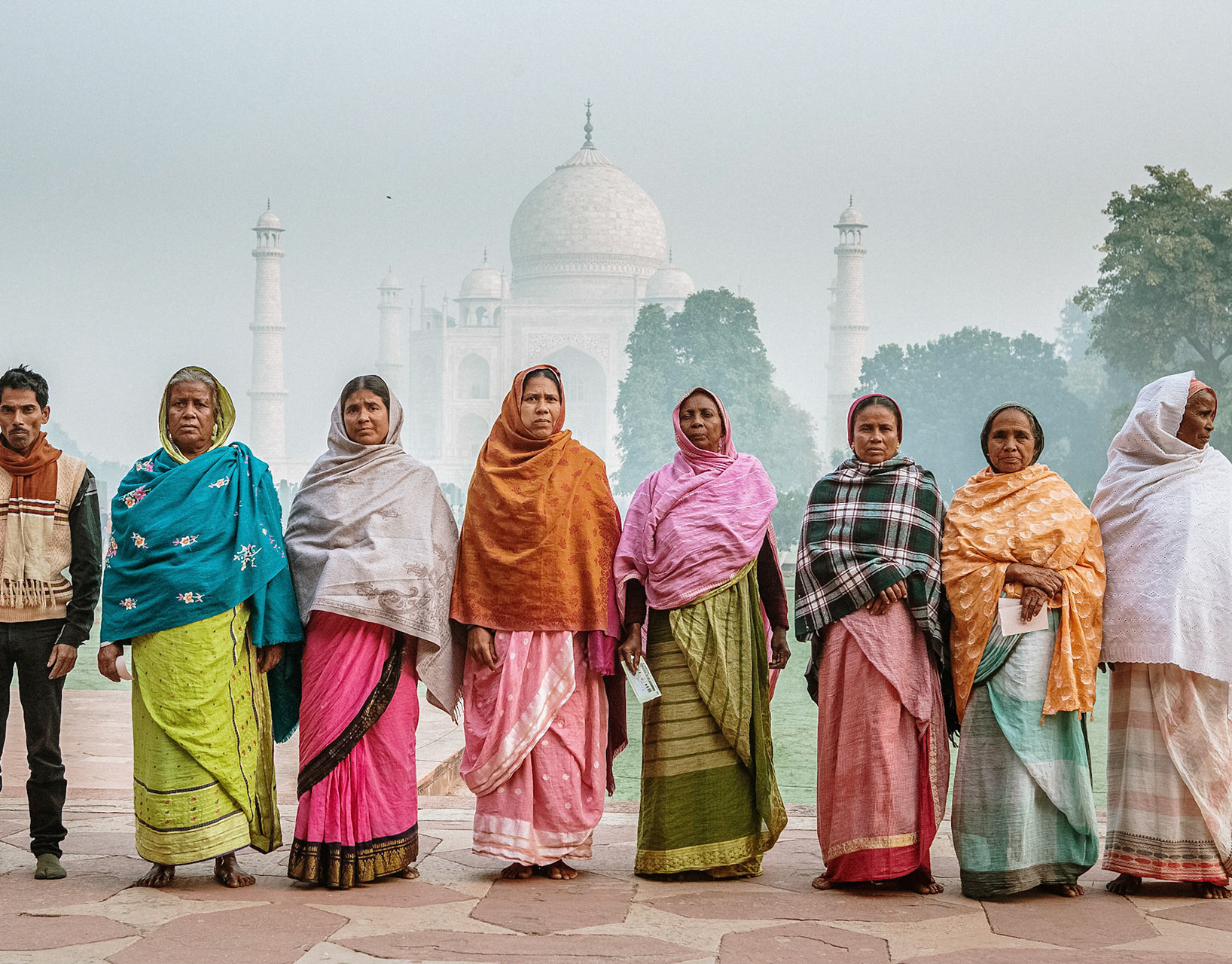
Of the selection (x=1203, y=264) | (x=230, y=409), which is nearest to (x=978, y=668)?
(x=230, y=409)

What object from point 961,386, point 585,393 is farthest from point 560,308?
point 961,386

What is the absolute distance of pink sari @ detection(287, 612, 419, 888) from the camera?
2.78 metres

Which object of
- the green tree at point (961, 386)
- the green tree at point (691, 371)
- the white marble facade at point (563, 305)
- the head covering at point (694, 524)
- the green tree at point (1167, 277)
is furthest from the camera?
the white marble facade at point (563, 305)

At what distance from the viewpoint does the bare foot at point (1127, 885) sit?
278cm

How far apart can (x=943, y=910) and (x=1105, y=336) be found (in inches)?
832

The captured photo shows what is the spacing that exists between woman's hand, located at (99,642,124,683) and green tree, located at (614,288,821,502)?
2850 cm

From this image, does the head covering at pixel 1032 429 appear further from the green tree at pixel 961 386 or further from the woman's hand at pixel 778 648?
the green tree at pixel 961 386

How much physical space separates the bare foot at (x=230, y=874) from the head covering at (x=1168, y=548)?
1.89 metres

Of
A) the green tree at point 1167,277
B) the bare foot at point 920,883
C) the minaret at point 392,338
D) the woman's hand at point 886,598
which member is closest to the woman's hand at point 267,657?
the woman's hand at point 886,598

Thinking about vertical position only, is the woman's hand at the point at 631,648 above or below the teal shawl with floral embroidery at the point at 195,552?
below

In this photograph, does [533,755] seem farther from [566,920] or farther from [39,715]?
[39,715]

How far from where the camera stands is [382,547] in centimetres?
291

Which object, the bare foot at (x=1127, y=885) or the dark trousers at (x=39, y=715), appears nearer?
the bare foot at (x=1127, y=885)

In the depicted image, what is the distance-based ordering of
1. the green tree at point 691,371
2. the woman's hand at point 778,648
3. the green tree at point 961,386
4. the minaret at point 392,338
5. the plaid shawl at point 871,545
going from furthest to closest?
the minaret at point 392,338, the green tree at point 691,371, the green tree at point 961,386, the woman's hand at point 778,648, the plaid shawl at point 871,545
